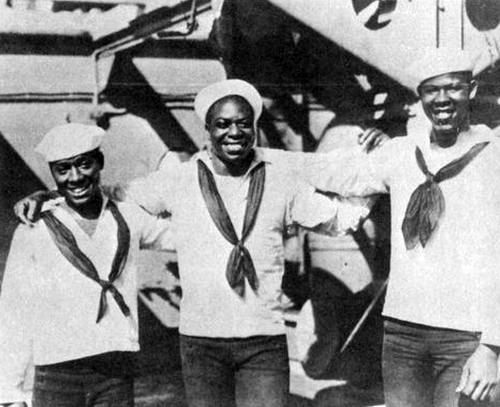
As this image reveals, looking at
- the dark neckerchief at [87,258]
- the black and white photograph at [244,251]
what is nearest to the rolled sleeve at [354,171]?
the black and white photograph at [244,251]

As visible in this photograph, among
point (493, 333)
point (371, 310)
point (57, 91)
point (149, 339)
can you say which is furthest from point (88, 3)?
point (493, 333)

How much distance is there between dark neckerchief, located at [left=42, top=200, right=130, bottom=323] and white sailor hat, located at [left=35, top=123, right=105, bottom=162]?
→ 257mm

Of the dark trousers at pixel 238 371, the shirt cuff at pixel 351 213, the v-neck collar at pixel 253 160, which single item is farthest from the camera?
the shirt cuff at pixel 351 213

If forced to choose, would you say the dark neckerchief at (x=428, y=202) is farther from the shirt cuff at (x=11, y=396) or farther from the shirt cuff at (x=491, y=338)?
the shirt cuff at (x=11, y=396)

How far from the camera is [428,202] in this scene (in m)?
2.88

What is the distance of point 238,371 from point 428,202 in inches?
40.7

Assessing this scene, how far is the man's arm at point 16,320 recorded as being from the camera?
2822 millimetres

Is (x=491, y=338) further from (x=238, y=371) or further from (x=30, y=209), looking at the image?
(x=30, y=209)

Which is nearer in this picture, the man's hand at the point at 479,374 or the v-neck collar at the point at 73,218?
the man's hand at the point at 479,374

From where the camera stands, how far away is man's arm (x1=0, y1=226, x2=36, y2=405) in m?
2.82

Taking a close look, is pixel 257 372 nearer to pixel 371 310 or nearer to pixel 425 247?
pixel 425 247

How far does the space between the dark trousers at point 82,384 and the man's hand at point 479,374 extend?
1.33m

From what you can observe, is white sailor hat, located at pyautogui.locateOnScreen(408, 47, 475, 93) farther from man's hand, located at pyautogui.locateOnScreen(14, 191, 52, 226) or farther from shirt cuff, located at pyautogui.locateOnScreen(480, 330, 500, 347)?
man's hand, located at pyautogui.locateOnScreen(14, 191, 52, 226)

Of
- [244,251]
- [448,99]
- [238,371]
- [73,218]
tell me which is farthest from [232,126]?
[238,371]
